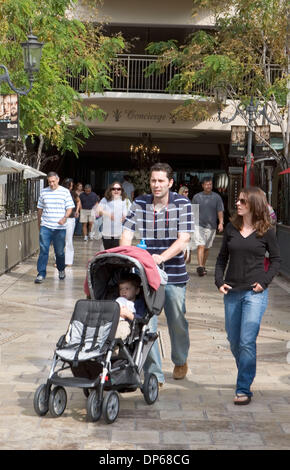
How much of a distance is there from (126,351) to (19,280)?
9.50 metres

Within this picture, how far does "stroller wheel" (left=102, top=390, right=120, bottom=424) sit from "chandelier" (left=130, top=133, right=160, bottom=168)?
31.2m

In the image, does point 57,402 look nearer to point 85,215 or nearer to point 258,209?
point 258,209

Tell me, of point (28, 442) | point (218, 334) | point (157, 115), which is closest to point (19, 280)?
point (218, 334)

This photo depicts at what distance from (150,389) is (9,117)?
384 inches

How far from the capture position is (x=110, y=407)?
6.31 m

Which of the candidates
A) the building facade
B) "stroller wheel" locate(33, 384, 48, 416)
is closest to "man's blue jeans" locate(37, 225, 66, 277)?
"stroller wheel" locate(33, 384, 48, 416)

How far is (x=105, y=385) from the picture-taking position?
252 inches

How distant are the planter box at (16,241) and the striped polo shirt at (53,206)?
133cm

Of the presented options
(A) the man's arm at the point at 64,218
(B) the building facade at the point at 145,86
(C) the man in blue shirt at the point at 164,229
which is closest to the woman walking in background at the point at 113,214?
(A) the man's arm at the point at 64,218

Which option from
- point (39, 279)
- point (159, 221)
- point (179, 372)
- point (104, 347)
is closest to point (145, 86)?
A: point (39, 279)

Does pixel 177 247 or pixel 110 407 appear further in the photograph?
pixel 177 247

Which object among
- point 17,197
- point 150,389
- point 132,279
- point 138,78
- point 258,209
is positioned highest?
point 138,78

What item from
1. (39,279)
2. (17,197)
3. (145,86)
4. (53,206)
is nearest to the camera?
(39,279)

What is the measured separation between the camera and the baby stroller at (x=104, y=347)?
250 inches
